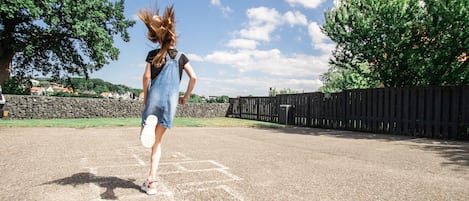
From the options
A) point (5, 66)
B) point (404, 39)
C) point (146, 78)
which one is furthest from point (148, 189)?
point (5, 66)

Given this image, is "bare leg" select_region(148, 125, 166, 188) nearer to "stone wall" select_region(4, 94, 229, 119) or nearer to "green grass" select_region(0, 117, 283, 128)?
"green grass" select_region(0, 117, 283, 128)

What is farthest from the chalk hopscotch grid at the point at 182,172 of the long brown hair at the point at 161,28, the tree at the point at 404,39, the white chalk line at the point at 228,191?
the tree at the point at 404,39

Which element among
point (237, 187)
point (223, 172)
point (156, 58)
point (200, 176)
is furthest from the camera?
point (223, 172)

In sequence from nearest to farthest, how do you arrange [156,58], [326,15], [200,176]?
1. [156,58]
2. [200,176]
3. [326,15]

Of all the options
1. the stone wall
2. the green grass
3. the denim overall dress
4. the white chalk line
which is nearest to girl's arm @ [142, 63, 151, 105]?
the denim overall dress

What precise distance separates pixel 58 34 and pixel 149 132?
13.5 meters

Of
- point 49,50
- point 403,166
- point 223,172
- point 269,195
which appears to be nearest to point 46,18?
point 49,50

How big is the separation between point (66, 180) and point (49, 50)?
555 inches

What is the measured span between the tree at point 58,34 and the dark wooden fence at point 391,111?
10.7m

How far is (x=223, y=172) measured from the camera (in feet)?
13.4

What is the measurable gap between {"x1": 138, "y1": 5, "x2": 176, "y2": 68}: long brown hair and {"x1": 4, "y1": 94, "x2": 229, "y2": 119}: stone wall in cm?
1596

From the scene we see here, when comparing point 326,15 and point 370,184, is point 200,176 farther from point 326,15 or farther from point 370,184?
point 326,15

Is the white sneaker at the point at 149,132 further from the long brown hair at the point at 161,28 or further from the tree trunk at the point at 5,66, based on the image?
the tree trunk at the point at 5,66

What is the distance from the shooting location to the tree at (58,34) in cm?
1214
